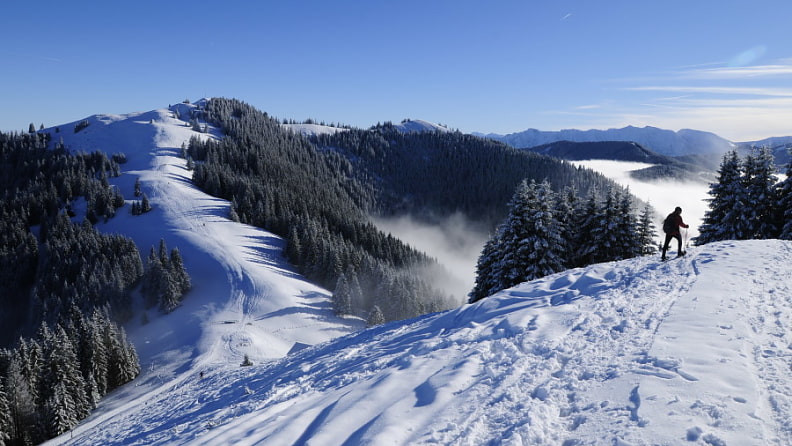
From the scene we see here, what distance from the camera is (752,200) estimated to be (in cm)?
2734

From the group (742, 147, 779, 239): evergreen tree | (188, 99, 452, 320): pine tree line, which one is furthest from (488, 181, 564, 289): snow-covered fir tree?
(188, 99, 452, 320): pine tree line

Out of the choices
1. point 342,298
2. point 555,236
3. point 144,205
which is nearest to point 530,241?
point 555,236

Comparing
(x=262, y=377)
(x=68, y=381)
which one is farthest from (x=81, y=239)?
(x=262, y=377)

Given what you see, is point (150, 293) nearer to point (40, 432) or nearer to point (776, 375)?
point (40, 432)

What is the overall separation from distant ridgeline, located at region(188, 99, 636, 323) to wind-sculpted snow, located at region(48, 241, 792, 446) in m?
17.3

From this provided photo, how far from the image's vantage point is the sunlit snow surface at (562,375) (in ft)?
19.4

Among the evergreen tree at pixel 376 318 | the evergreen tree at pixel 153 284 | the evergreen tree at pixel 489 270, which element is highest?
the evergreen tree at pixel 489 270

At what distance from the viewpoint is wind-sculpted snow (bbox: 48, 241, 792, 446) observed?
19.2ft

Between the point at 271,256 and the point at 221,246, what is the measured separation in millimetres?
9404

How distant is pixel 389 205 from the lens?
18475 centimetres

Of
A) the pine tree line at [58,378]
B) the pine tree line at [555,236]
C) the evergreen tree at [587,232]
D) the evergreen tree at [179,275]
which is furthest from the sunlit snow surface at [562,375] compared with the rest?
the evergreen tree at [179,275]

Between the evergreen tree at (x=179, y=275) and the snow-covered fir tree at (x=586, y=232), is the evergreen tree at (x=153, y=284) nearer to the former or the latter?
the evergreen tree at (x=179, y=275)

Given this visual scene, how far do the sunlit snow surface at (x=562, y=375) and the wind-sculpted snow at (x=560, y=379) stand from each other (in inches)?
1.3

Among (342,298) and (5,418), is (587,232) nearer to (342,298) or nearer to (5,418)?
(342,298)
